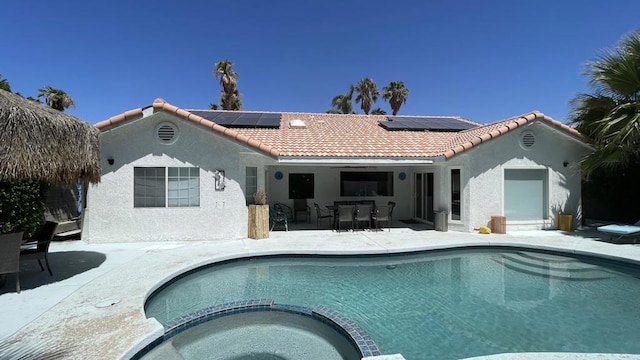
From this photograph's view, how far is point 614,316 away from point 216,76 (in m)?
38.6

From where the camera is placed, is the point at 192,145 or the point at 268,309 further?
the point at 192,145

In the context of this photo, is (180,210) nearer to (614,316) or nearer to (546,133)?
(614,316)

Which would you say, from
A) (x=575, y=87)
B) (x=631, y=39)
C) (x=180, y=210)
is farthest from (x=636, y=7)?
(x=180, y=210)

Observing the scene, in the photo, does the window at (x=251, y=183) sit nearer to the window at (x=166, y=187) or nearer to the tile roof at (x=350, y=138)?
the tile roof at (x=350, y=138)

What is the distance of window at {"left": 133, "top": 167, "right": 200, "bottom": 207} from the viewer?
41.9 feet

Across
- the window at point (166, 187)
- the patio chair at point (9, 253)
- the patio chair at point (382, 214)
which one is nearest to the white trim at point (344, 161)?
the patio chair at point (382, 214)

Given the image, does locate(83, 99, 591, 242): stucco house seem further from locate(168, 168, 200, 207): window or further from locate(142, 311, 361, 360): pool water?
locate(142, 311, 361, 360): pool water

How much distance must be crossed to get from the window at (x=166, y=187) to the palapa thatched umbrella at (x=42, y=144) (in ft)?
14.4

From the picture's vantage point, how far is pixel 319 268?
1020 centimetres

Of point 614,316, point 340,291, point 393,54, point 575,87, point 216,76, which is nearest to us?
point 614,316

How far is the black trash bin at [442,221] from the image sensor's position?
14.8m

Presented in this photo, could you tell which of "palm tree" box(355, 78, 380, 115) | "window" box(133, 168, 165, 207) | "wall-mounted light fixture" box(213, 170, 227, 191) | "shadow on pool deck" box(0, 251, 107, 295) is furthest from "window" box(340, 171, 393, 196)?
"palm tree" box(355, 78, 380, 115)

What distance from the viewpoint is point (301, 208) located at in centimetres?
1852

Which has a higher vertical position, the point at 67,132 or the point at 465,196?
the point at 67,132
